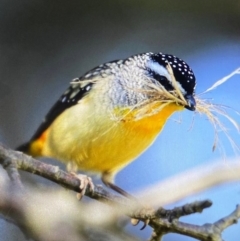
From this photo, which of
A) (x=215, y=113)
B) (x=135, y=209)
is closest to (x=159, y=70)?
(x=215, y=113)

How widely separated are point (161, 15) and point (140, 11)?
0.04 meters

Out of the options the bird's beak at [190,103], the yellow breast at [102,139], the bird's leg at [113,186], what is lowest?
the bird's leg at [113,186]

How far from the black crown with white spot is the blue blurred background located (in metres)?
0.02

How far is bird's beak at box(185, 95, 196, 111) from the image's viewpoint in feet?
2.31

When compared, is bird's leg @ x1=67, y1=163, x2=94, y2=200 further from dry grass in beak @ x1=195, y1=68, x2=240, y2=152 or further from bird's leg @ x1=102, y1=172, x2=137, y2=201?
dry grass in beak @ x1=195, y1=68, x2=240, y2=152

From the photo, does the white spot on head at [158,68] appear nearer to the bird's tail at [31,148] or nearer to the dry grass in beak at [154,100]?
the dry grass in beak at [154,100]

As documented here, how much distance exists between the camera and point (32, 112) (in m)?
0.71

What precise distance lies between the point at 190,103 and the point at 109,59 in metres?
0.15

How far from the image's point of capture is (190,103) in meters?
0.71

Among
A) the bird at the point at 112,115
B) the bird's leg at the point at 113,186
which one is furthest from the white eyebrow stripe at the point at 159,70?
the bird's leg at the point at 113,186

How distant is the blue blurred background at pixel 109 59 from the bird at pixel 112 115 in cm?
2

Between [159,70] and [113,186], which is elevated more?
[159,70]

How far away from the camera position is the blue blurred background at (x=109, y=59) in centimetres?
71

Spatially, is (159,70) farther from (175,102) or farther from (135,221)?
(135,221)
